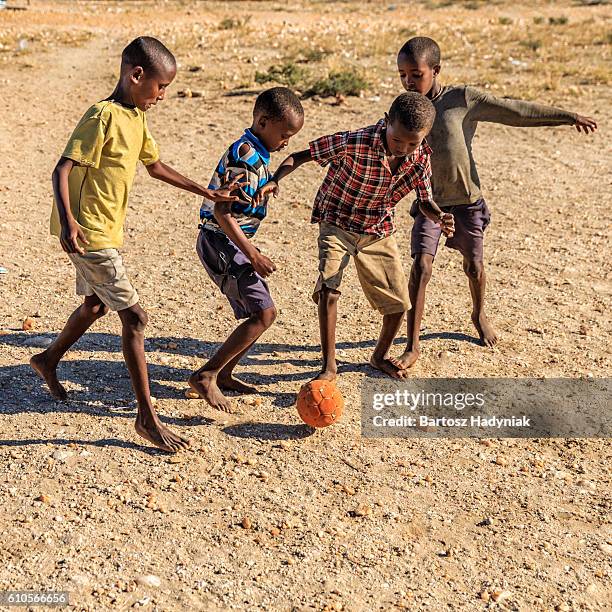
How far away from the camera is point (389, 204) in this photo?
4883mm

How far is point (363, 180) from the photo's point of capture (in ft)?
15.5

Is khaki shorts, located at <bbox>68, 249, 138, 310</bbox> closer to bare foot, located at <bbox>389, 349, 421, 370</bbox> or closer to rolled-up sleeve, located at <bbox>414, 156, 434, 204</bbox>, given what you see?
rolled-up sleeve, located at <bbox>414, 156, 434, 204</bbox>

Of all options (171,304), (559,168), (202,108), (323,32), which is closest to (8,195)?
(171,304)

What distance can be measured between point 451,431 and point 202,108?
291 inches

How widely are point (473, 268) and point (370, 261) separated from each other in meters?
0.98

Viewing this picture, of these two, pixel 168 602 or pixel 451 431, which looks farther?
pixel 451 431

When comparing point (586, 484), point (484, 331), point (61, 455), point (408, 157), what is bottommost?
point (586, 484)

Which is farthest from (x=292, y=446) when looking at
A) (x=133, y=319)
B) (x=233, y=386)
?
(x=133, y=319)

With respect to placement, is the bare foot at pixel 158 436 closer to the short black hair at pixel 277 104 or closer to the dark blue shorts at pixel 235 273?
the dark blue shorts at pixel 235 273

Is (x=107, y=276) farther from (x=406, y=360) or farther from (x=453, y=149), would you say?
(x=453, y=149)

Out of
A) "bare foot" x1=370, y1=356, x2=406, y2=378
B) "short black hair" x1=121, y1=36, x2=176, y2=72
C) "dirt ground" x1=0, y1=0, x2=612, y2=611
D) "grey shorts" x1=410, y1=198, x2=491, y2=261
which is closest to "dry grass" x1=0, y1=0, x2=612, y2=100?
"dirt ground" x1=0, y1=0, x2=612, y2=611

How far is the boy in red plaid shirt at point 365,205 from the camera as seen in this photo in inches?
182

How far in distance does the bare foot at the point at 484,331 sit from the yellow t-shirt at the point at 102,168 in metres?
2.49

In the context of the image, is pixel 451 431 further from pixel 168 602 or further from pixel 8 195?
pixel 8 195
